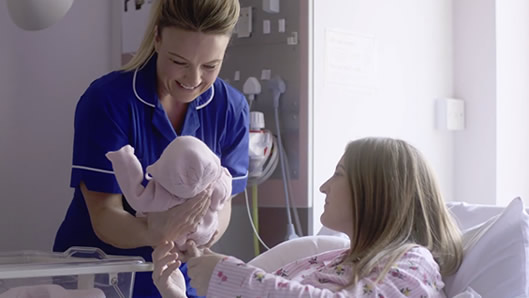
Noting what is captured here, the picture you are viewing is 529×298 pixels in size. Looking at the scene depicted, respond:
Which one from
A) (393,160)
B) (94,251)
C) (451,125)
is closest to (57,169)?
(94,251)

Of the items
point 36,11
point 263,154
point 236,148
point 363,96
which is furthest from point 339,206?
point 363,96

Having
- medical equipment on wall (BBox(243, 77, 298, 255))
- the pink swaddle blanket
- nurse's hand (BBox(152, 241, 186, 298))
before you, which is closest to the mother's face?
the pink swaddle blanket

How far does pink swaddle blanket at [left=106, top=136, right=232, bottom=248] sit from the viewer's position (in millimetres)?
1352

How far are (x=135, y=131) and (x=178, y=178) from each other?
40 centimetres

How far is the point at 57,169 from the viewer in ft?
8.14

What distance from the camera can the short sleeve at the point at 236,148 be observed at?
1864 millimetres

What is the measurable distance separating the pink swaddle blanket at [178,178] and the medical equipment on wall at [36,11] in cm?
71

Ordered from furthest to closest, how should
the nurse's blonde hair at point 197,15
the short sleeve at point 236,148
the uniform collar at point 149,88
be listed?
1. the short sleeve at point 236,148
2. the uniform collar at point 149,88
3. the nurse's blonde hair at point 197,15

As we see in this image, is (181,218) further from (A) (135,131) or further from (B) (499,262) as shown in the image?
(B) (499,262)

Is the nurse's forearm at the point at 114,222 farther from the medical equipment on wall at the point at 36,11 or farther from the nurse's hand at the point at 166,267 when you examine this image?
the medical equipment on wall at the point at 36,11

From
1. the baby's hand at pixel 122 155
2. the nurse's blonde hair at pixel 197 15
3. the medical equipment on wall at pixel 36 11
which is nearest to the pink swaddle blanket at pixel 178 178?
the baby's hand at pixel 122 155

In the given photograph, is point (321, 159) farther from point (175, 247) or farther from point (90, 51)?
point (175, 247)

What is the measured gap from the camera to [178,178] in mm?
1355

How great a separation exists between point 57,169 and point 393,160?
4.41 ft
